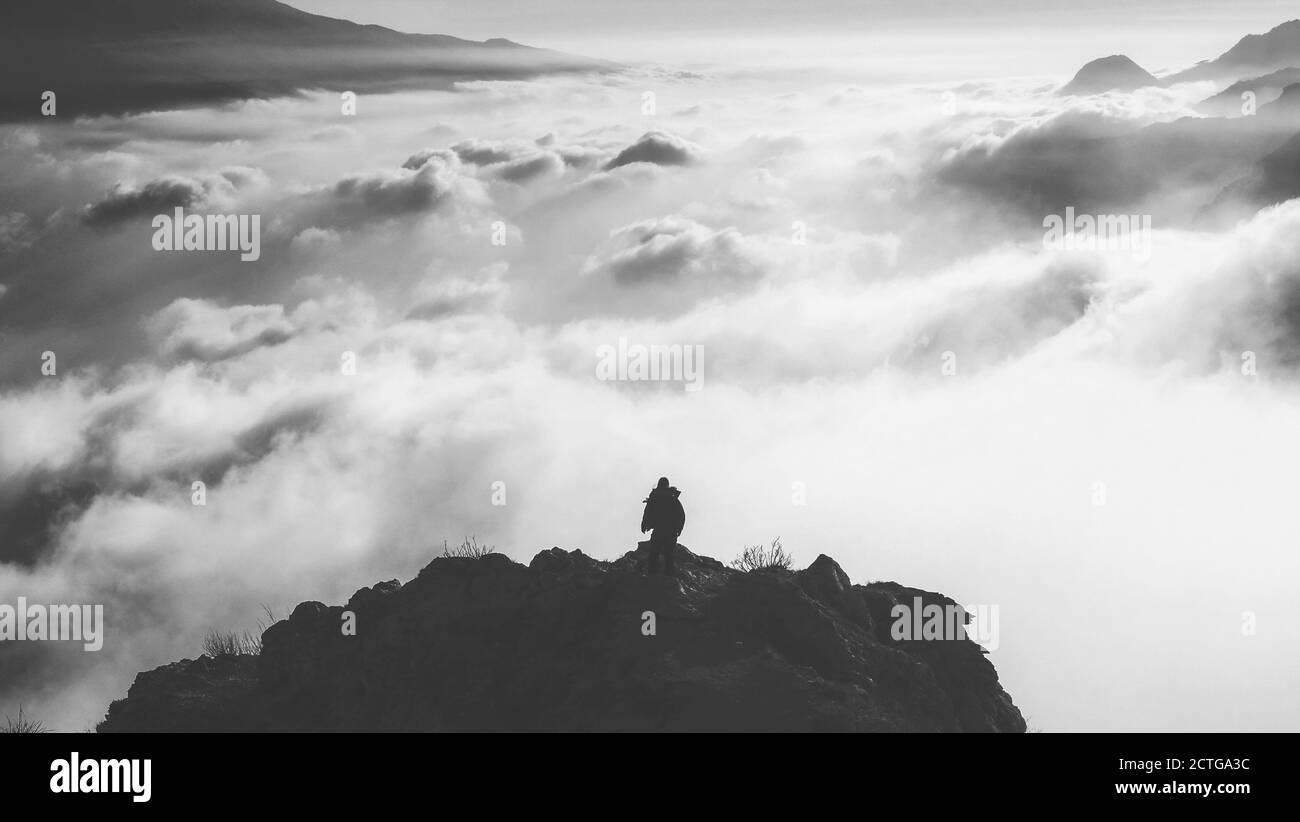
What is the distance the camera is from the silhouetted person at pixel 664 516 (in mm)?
26391

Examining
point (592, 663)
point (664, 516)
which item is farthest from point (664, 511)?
point (592, 663)

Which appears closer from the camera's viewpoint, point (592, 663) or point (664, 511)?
point (664, 511)

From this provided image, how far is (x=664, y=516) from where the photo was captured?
26.8 m

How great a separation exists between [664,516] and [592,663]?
3834 mm

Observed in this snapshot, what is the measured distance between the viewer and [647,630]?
89.9 ft

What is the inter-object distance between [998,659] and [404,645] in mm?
183673

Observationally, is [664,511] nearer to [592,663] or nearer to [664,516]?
[664,516]

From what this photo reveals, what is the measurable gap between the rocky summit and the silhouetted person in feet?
3.78

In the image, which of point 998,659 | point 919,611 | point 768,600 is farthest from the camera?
point 998,659

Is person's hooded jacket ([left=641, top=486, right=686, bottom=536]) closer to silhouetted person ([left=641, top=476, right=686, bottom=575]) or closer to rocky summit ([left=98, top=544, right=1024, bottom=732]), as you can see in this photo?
silhouetted person ([left=641, top=476, right=686, bottom=575])

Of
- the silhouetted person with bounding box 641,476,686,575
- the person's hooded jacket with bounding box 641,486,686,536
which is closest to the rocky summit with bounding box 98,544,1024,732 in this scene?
the silhouetted person with bounding box 641,476,686,575
